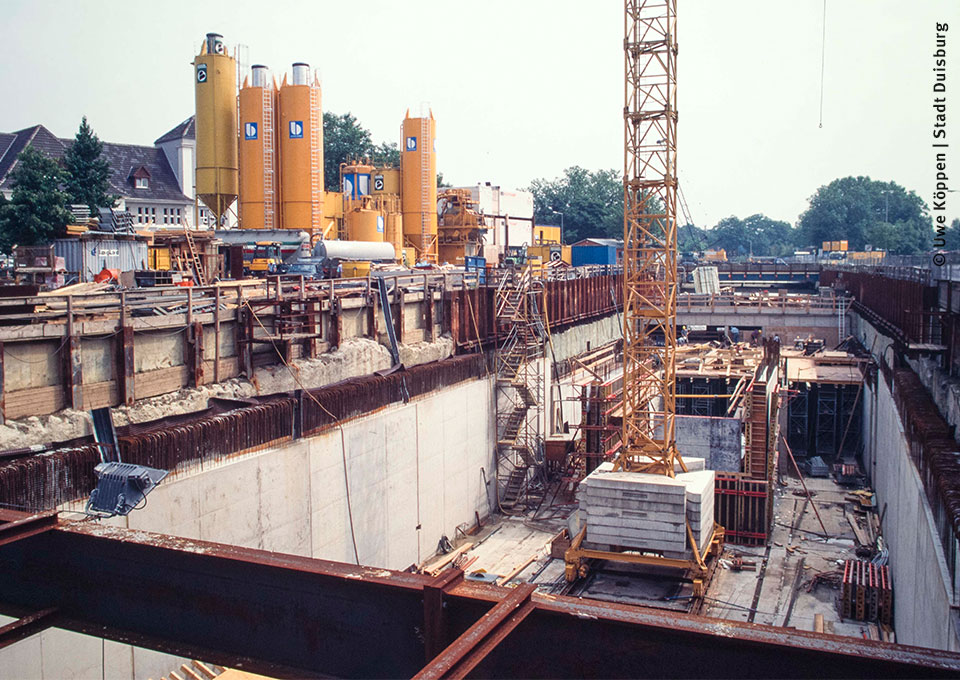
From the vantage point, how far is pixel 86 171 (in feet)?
141

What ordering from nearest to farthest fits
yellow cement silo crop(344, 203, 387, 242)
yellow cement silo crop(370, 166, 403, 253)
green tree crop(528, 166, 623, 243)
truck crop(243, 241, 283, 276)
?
1. truck crop(243, 241, 283, 276)
2. yellow cement silo crop(344, 203, 387, 242)
3. yellow cement silo crop(370, 166, 403, 253)
4. green tree crop(528, 166, 623, 243)

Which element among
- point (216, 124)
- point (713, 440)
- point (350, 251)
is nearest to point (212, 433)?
point (350, 251)

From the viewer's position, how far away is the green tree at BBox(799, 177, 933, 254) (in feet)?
527

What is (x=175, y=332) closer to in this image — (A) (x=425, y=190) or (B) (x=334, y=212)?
(B) (x=334, y=212)

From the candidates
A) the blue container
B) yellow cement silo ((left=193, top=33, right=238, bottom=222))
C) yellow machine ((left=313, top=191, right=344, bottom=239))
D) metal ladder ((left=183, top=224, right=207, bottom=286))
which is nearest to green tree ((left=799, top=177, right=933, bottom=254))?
the blue container

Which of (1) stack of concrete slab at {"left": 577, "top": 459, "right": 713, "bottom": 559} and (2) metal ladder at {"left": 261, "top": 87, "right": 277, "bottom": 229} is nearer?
(1) stack of concrete slab at {"left": 577, "top": 459, "right": 713, "bottom": 559}

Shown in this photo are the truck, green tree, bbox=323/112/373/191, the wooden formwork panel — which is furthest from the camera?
green tree, bbox=323/112/373/191

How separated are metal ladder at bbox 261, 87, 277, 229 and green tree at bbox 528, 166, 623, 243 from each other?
260ft

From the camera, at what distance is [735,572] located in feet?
73.2

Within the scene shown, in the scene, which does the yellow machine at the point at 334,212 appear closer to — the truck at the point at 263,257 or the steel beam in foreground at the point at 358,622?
the truck at the point at 263,257

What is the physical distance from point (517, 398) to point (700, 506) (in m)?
10.0

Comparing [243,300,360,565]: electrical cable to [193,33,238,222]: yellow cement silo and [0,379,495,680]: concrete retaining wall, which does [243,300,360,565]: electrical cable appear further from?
[193,33,238,222]: yellow cement silo

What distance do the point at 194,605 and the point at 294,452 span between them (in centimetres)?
1376

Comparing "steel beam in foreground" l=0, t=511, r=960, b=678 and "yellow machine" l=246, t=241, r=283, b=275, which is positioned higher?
"yellow machine" l=246, t=241, r=283, b=275
